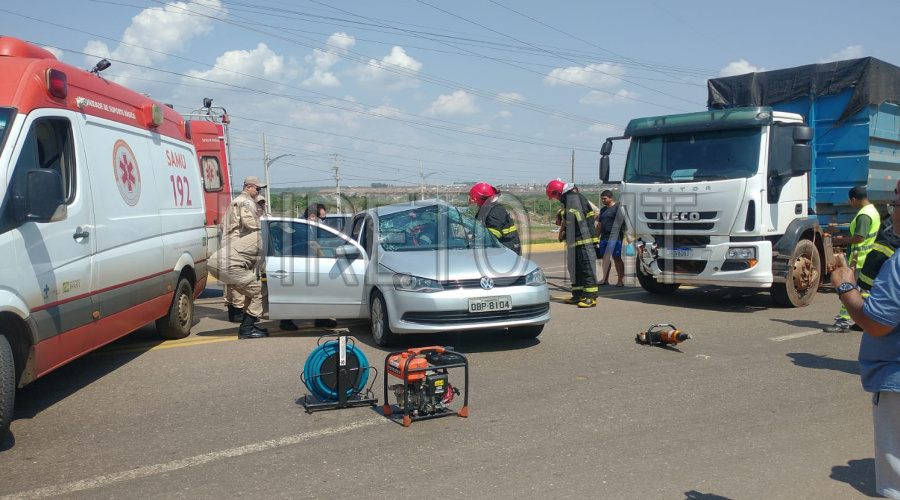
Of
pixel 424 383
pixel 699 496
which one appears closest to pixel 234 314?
pixel 424 383

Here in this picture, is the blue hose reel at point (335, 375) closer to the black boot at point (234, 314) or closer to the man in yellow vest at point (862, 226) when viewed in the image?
the black boot at point (234, 314)

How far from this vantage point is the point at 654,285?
11.7 meters

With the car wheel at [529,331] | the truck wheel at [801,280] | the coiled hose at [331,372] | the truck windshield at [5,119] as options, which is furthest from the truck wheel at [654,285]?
the truck windshield at [5,119]

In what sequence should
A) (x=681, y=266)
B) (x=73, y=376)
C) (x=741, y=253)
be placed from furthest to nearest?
(x=681, y=266), (x=741, y=253), (x=73, y=376)

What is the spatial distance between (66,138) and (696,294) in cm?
975

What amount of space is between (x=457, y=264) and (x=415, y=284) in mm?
587

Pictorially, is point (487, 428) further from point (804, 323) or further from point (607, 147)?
point (607, 147)

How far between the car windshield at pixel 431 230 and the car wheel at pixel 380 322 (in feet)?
2.30

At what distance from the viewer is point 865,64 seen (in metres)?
10.4

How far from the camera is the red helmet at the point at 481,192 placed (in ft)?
34.5

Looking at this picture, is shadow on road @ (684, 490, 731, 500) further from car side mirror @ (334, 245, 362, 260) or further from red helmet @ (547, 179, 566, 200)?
red helmet @ (547, 179, 566, 200)

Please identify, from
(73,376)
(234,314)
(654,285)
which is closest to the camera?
(73,376)

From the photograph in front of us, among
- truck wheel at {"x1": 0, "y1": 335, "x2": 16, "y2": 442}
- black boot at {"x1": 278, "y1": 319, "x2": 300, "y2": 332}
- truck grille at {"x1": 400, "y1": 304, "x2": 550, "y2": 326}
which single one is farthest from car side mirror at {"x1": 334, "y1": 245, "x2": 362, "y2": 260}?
truck wheel at {"x1": 0, "y1": 335, "x2": 16, "y2": 442}

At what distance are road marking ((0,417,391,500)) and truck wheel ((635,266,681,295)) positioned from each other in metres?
7.47
